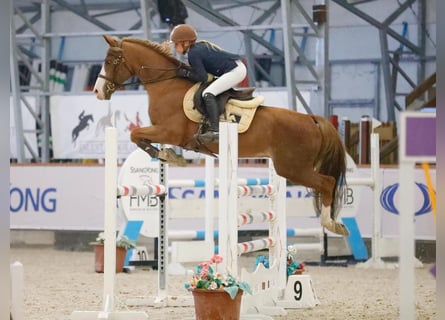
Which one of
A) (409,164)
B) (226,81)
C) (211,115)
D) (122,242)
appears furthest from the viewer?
(122,242)

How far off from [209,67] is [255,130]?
20.1 inches

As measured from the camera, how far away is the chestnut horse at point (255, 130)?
5980mm

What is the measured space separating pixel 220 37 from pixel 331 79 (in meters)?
1.68

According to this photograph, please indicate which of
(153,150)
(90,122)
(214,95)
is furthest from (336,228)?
(90,122)

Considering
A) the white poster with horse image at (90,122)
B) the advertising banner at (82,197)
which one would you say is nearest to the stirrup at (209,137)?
the advertising banner at (82,197)

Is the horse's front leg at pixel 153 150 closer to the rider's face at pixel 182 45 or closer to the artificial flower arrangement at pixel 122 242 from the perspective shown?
the rider's face at pixel 182 45

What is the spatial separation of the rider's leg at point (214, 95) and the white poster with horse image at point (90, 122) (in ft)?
15.9

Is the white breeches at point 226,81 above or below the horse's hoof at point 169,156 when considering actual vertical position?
above

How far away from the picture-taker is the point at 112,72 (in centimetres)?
608

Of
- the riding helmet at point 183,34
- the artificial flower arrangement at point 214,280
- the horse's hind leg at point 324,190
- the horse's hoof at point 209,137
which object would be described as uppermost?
the riding helmet at point 183,34

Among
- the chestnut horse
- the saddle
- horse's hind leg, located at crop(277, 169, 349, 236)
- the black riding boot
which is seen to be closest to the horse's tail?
the chestnut horse

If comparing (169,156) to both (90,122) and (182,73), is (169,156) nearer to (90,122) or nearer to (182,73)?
(182,73)

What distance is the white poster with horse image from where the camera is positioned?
35.6 ft

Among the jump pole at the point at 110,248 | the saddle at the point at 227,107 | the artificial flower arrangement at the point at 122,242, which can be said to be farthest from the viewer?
the artificial flower arrangement at the point at 122,242
